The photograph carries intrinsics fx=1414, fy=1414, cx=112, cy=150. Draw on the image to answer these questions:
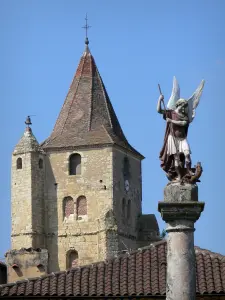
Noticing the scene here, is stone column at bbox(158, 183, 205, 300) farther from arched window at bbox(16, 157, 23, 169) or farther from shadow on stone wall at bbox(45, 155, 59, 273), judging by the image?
arched window at bbox(16, 157, 23, 169)

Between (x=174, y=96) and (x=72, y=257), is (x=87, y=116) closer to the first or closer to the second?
(x=72, y=257)

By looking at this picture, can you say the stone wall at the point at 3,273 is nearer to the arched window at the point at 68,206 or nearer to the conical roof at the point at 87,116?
the arched window at the point at 68,206

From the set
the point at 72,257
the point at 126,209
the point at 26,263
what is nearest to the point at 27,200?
the point at 72,257

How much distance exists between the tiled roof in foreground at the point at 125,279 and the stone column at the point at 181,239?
58.1 ft

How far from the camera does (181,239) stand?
22547mm

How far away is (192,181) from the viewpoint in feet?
75.2

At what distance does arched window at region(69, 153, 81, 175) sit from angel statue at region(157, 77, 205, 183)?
192 ft

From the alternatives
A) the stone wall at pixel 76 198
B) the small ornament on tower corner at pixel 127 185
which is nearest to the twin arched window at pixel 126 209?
the small ornament on tower corner at pixel 127 185

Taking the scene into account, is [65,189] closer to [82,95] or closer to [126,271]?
[82,95]

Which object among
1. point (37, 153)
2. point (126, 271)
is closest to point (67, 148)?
point (37, 153)

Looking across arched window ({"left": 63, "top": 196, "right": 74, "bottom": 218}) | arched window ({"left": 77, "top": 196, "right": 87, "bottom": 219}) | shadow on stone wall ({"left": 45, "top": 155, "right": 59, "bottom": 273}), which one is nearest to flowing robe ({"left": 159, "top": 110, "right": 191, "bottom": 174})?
shadow on stone wall ({"left": 45, "top": 155, "right": 59, "bottom": 273})

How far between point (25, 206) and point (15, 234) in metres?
1.82

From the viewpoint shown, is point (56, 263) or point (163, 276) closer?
point (163, 276)

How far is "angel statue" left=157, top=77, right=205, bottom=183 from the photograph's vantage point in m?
23.0
